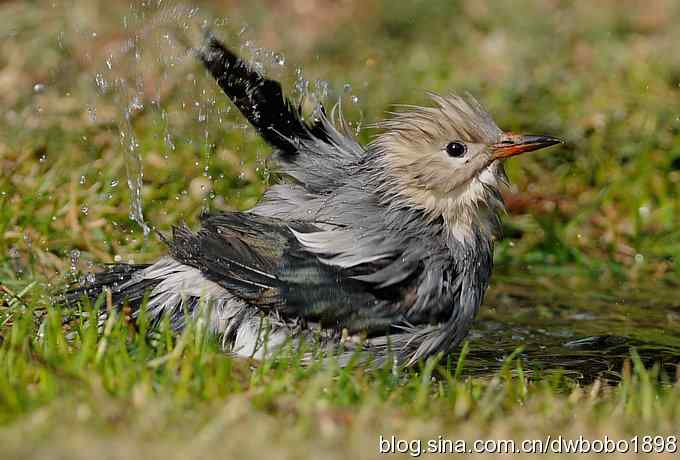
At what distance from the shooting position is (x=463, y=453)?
2787 millimetres

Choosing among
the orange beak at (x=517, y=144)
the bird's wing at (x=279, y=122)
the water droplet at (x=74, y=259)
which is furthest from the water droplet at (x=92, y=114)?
the orange beak at (x=517, y=144)

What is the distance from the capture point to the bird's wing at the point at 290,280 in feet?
12.3

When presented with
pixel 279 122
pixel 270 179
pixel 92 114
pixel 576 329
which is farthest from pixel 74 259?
pixel 576 329

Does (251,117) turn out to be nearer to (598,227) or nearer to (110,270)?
(110,270)

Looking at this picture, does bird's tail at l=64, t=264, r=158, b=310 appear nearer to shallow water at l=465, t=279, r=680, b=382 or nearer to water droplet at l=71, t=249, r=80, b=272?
water droplet at l=71, t=249, r=80, b=272

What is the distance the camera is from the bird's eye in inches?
158

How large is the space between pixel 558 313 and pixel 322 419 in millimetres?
2471

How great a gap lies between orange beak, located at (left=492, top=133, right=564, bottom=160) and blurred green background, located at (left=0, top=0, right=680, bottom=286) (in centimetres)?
49

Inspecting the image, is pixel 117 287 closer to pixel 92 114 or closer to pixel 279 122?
pixel 279 122

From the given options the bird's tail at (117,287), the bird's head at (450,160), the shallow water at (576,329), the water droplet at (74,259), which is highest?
the bird's head at (450,160)

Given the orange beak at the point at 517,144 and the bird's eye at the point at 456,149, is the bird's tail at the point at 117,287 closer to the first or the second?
the bird's eye at the point at 456,149

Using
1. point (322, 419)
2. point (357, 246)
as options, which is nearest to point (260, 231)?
point (357, 246)

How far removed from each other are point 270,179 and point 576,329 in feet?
4.75

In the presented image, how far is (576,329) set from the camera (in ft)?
15.8
